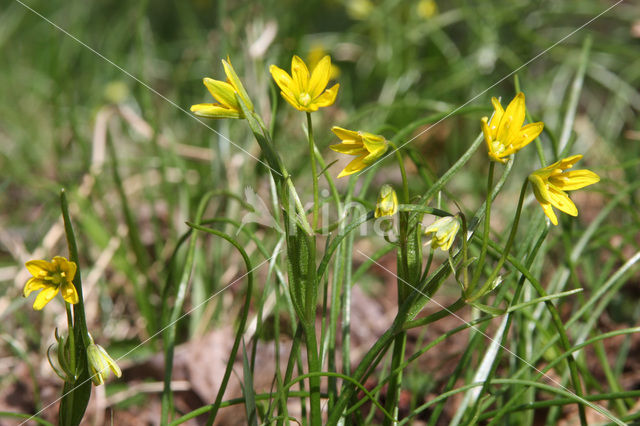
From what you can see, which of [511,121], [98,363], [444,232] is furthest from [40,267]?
[511,121]

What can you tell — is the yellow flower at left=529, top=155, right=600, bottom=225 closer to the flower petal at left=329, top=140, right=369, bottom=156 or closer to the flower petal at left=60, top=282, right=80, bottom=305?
the flower petal at left=329, top=140, right=369, bottom=156

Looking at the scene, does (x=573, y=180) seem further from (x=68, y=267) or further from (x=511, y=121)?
(x=68, y=267)

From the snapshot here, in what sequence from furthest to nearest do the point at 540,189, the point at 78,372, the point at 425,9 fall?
the point at 425,9 < the point at 78,372 < the point at 540,189

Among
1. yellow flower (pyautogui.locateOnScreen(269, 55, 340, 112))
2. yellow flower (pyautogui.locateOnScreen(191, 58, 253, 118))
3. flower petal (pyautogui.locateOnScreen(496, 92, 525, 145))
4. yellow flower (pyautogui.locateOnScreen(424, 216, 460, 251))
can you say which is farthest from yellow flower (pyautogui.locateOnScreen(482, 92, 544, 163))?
yellow flower (pyautogui.locateOnScreen(191, 58, 253, 118))

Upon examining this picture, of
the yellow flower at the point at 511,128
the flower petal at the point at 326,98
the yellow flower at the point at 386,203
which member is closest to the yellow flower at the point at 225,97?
the flower petal at the point at 326,98

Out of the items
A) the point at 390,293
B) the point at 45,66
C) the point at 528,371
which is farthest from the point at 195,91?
the point at 528,371

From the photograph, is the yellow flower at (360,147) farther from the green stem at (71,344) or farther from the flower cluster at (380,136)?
the green stem at (71,344)
